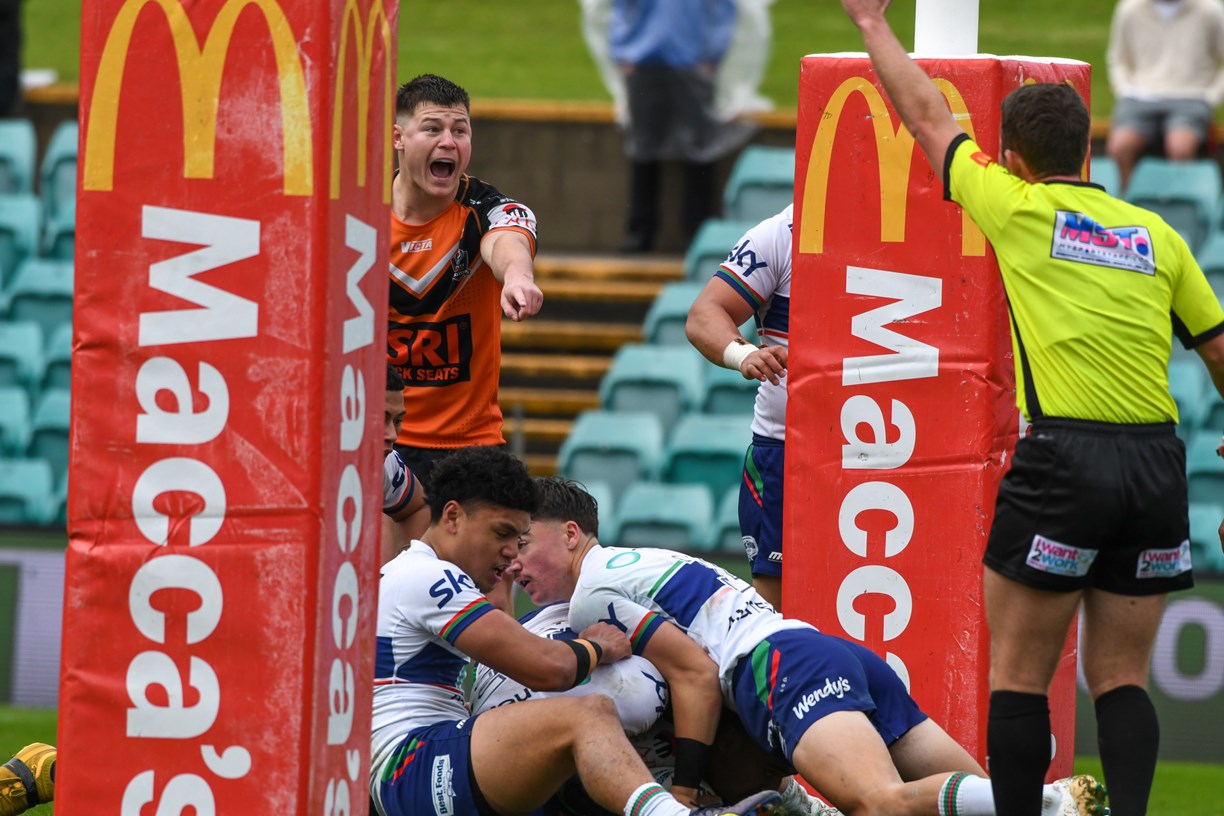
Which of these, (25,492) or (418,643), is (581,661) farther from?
(25,492)

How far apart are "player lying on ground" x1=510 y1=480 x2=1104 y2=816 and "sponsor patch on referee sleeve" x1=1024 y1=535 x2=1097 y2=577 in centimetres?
53

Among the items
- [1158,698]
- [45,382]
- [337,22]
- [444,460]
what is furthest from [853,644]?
[45,382]

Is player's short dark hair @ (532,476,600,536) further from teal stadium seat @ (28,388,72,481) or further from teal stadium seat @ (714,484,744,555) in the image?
teal stadium seat @ (28,388,72,481)

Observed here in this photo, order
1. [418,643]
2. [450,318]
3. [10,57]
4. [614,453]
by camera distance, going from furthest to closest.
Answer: [10,57] → [614,453] → [450,318] → [418,643]

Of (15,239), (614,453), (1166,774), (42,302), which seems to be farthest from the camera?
(15,239)

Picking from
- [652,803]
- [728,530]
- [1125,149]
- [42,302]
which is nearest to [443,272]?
[652,803]

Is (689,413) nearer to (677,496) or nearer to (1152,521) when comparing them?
(677,496)

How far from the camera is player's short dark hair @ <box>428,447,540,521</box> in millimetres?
5047

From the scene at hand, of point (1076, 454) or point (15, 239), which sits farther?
point (15, 239)

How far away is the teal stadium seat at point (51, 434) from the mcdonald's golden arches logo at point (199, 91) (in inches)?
266

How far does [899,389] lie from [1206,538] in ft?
13.4

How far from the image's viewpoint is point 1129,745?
431 centimetres

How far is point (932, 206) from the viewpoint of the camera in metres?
5.36

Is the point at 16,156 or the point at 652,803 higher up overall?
the point at 16,156
